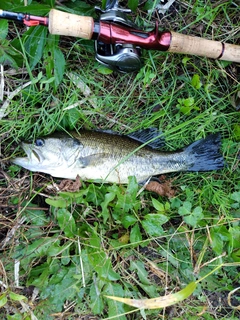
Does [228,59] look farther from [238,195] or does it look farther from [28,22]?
[28,22]

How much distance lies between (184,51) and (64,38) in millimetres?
891

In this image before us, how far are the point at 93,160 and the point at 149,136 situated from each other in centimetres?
49

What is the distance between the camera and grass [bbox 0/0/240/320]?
267 cm

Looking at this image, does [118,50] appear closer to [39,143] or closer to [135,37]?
[135,37]

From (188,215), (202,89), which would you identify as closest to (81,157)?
(188,215)

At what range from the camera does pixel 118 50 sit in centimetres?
254

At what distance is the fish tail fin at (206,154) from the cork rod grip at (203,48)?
1.99ft

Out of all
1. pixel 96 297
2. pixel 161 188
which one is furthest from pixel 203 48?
pixel 96 297

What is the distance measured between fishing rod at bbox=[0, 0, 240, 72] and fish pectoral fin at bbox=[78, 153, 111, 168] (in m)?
0.63

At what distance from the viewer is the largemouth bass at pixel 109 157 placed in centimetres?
271

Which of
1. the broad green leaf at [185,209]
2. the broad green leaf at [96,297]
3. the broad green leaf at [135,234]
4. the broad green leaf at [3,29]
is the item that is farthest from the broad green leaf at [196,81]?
the broad green leaf at [96,297]

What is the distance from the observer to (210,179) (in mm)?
3014

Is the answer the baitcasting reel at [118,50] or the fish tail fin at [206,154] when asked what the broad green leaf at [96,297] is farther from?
the baitcasting reel at [118,50]

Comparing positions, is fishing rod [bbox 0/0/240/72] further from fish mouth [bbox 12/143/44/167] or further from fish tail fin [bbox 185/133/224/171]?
fish mouth [bbox 12/143/44/167]
